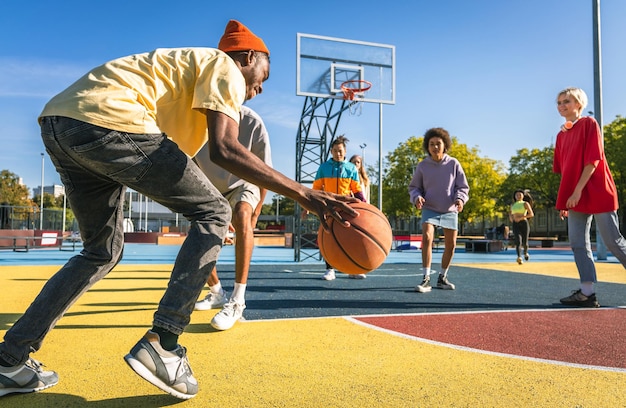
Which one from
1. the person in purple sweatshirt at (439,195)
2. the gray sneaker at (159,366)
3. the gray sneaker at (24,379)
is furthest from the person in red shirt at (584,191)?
the gray sneaker at (24,379)

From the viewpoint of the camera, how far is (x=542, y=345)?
3279mm

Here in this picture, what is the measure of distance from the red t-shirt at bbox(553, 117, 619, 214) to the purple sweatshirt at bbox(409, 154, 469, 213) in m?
1.53

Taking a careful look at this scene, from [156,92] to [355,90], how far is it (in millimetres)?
15315

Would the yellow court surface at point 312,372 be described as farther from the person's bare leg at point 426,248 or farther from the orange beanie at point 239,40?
the person's bare leg at point 426,248

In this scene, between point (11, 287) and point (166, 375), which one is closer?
point (166, 375)

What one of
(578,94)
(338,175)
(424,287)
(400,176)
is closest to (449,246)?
(424,287)

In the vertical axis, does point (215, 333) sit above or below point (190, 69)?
below

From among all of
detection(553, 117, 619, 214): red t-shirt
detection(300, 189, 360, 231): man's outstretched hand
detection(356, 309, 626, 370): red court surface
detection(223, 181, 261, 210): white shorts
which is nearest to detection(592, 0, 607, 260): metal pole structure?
detection(553, 117, 619, 214): red t-shirt

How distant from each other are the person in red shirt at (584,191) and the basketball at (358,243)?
3253 millimetres

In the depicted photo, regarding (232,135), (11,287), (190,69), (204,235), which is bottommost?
(11,287)

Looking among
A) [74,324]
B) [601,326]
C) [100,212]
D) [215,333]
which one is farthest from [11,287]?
[601,326]

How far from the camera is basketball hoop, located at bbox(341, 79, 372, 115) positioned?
15741 millimetres

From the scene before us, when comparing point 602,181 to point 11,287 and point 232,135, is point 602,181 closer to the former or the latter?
point 232,135

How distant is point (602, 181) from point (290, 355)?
13.3 ft
